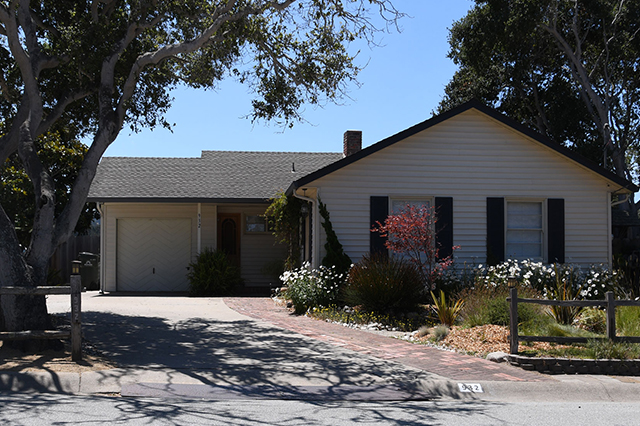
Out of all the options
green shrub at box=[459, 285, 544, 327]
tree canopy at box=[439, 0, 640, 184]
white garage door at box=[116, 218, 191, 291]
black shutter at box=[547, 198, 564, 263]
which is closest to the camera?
green shrub at box=[459, 285, 544, 327]

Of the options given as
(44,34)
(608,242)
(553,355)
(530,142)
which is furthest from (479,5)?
(553,355)

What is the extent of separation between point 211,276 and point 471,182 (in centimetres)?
778

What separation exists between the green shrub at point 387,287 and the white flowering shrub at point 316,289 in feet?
3.12

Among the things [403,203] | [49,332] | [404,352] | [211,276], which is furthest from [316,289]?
[49,332]

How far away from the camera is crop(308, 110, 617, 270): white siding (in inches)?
588

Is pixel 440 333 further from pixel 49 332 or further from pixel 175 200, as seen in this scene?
pixel 175 200

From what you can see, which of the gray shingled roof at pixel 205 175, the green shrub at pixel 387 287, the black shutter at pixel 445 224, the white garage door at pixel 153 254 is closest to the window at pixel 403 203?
the black shutter at pixel 445 224

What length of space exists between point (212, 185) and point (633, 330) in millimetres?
12916

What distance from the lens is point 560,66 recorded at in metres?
27.1

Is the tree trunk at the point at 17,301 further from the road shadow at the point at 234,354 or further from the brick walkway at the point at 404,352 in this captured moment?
the brick walkway at the point at 404,352

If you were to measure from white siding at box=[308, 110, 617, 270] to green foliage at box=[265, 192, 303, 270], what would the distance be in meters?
2.26

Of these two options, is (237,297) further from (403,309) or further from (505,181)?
(505,181)

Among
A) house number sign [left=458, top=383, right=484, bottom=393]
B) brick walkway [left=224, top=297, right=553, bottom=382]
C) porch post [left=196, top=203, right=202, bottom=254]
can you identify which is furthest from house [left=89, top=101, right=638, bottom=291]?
house number sign [left=458, top=383, right=484, bottom=393]

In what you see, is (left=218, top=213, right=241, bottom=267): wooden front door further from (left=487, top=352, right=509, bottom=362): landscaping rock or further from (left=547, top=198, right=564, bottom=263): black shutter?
(left=487, top=352, right=509, bottom=362): landscaping rock
